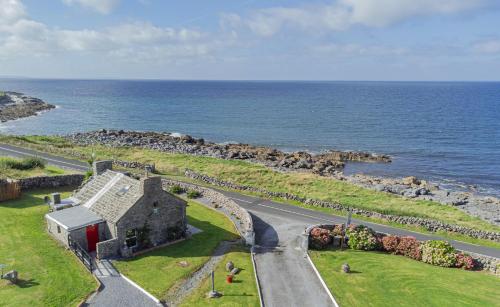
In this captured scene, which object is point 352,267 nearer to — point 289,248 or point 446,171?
point 289,248

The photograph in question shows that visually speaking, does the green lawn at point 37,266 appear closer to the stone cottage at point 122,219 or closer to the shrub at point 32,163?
the stone cottage at point 122,219

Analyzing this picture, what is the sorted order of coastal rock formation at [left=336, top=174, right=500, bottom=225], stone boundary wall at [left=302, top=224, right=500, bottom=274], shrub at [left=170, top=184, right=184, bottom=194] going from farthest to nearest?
1. coastal rock formation at [left=336, top=174, right=500, bottom=225]
2. shrub at [left=170, top=184, right=184, bottom=194]
3. stone boundary wall at [left=302, top=224, right=500, bottom=274]

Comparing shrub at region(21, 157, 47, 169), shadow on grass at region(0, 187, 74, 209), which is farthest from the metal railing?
shrub at region(21, 157, 47, 169)

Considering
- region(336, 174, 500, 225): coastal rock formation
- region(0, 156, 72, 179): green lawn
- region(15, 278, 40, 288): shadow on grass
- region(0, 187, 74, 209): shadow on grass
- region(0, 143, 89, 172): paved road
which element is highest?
region(0, 156, 72, 179): green lawn

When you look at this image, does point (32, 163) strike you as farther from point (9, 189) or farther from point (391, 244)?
point (391, 244)

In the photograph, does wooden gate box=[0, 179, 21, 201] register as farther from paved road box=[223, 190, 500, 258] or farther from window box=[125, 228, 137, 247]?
paved road box=[223, 190, 500, 258]

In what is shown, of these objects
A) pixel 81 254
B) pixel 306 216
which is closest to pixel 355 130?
pixel 306 216

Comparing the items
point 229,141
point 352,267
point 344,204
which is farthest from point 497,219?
point 229,141
